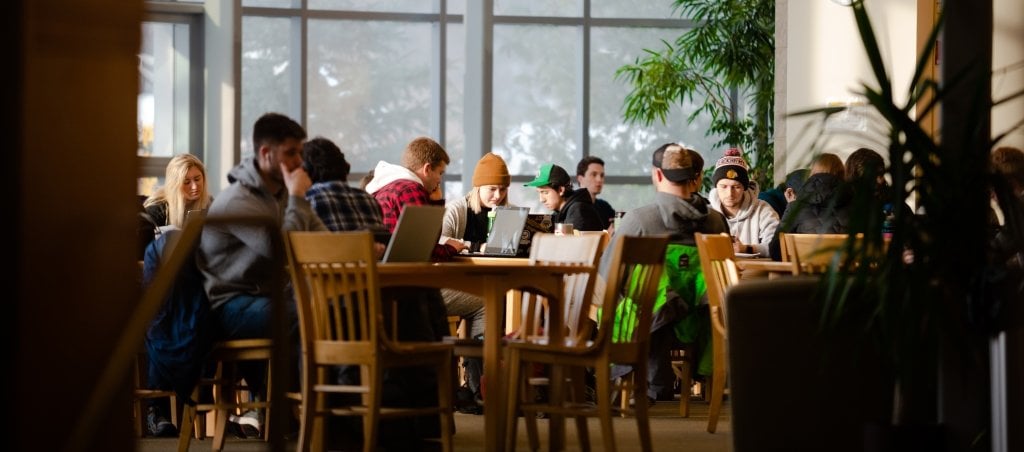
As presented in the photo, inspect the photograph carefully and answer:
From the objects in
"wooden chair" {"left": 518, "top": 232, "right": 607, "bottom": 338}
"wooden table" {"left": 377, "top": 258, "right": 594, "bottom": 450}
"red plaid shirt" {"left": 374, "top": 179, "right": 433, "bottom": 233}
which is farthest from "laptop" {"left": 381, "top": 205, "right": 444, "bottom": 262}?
"red plaid shirt" {"left": 374, "top": 179, "right": 433, "bottom": 233}

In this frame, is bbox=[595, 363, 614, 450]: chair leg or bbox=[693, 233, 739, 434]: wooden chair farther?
bbox=[693, 233, 739, 434]: wooden chair

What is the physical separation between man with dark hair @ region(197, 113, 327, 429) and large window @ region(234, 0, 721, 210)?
784 cm

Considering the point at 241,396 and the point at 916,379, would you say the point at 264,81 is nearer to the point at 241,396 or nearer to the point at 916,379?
the point at 241,396

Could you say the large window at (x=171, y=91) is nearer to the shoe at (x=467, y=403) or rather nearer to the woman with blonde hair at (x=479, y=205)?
the woman with blonde hair at (x=479, y=205)

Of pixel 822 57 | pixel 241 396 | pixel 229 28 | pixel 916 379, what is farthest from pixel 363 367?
pixel 229 28

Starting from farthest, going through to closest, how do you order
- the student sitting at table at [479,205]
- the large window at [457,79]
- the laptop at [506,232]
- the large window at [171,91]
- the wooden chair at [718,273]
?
1. the large window at [457,79]
2. the large window at [171,91]
3. the student sitting at table at [479,205]
4. the laptop at [506,232]
5. the wooden chair at [718,273]

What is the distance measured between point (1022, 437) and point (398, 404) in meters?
2.95

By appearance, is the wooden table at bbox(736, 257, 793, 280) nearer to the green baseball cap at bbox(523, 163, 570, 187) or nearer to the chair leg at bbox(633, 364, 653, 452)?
the chair leg at bbox(633, 364, 653, 452)

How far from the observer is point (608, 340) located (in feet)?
16.4

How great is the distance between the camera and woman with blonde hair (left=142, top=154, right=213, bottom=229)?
695 cm

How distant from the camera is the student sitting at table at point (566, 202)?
8.59 meters

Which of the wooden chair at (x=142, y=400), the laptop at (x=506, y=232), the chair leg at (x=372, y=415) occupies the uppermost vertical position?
the laptop at (x=506, y=232)

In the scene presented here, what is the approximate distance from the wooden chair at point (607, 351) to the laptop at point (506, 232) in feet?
5.73

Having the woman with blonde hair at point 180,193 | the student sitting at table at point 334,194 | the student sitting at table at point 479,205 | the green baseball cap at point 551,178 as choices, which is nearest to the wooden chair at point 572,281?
the student sitting at table at point 334,194
